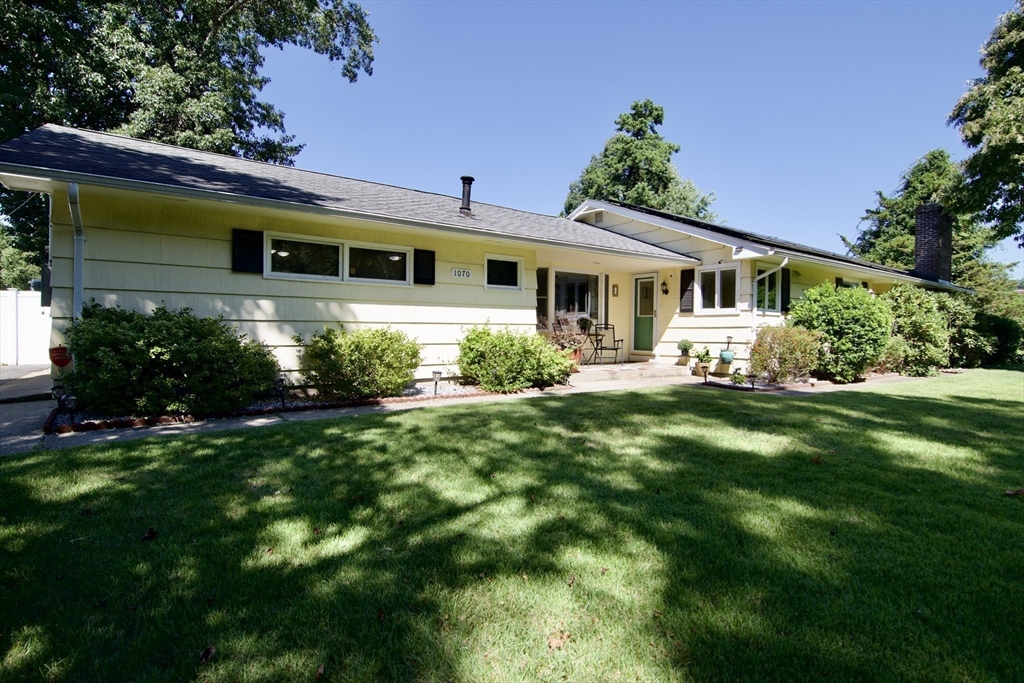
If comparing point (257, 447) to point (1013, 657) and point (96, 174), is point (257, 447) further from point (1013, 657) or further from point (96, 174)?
point (1013, 657)

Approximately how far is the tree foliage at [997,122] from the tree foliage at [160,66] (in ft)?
62.6

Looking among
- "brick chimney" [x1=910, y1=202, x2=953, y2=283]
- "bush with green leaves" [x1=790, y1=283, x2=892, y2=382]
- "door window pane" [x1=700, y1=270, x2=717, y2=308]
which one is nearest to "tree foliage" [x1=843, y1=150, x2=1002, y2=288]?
"brick chimney" [x1=910, y1=202, x2=953, y2=283]

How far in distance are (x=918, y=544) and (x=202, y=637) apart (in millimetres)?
3331

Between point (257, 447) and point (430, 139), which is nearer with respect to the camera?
point (257, 447)

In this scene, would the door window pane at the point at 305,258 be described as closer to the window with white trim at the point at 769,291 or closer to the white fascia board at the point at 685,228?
the white fascia board at the point at 685,228

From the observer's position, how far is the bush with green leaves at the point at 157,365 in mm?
5188

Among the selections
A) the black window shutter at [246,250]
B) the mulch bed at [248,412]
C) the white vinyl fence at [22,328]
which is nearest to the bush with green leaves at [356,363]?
the mulch bed at [248,412]

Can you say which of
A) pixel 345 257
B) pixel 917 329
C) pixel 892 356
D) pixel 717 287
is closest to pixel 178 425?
pixel 345 257

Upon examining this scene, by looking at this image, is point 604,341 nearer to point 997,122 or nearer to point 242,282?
point 242,282

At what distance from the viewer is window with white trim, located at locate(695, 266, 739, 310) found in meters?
11.1

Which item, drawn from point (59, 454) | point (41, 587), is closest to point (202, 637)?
point (41, 587)

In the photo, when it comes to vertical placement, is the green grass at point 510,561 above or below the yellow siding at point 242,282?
below

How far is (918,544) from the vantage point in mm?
2527

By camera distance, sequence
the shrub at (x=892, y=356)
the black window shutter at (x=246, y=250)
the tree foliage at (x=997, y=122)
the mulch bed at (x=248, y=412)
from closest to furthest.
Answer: the mulch bed at (x=248, y=412), the black window shutter at (x=246, y=250), the shrub at (x=892, y=356), the tree foliage at (x=997, y=122)
